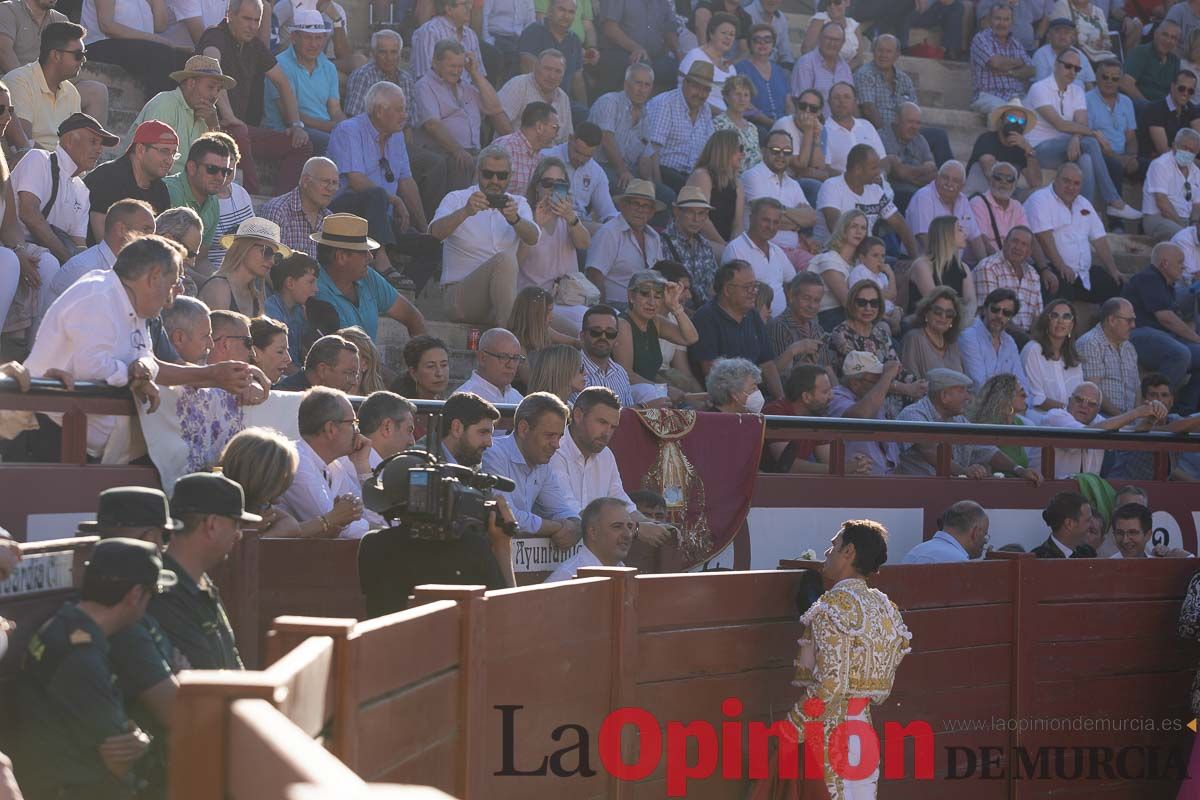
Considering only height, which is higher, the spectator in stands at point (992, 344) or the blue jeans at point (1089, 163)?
the blue jeans at point (1089, 163)

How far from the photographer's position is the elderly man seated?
30.7 ft

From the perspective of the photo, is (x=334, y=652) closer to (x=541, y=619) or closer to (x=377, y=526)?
(x=541, y=619)

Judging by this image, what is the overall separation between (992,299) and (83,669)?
28.0ft

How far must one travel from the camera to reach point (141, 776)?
3451 mm

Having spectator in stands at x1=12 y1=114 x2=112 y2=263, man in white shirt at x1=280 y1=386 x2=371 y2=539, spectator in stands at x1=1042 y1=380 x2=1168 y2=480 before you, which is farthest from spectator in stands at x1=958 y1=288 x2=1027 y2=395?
man in white shirt at x1=280 y1=386 x2=371 y2=539

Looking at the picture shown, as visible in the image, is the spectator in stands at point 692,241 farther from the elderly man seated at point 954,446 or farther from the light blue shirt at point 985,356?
the light blue shirt at point 985,356

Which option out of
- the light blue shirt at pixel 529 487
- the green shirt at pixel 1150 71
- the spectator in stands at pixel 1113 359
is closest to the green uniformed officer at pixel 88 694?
the light blue shirt at pixel 529 487

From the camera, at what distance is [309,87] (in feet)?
31.6

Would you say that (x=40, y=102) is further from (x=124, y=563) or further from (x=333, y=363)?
(x=124, y=563)

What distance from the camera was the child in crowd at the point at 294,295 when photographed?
736 centimetres

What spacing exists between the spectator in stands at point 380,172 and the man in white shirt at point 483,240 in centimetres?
30

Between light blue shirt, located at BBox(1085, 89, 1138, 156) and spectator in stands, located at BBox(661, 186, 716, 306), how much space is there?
5856 millimetres

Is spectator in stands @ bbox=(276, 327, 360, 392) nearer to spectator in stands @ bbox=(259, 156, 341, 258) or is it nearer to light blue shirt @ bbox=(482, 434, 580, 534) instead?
light blue shirt @ bbox=(482, 434, 580, 534)

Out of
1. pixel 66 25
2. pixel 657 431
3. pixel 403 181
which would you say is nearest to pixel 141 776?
pixel 657 431
